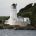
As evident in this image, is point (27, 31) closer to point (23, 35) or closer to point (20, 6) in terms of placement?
point (23, 35)

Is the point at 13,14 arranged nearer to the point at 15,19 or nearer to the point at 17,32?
the point at 15,19

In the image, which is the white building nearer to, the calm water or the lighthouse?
the lighthouse

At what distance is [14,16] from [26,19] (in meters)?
0.15

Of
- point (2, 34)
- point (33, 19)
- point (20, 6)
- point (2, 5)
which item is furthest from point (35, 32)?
point (2, 5)

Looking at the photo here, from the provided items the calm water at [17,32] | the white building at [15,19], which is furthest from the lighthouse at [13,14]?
the calm water at [17,32]

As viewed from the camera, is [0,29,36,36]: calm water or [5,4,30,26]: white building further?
[5,4,30,26]: white building

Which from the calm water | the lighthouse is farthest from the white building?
the calm water

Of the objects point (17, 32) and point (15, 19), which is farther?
point (15, 19)

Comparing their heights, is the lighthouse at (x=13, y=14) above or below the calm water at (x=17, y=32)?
above

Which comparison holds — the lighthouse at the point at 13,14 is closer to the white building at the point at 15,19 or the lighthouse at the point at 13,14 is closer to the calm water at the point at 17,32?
the white building at the point at 15,19

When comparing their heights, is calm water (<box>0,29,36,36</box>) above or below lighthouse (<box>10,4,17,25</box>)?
below

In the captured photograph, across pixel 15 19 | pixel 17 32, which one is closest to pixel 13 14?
pixel 15 19

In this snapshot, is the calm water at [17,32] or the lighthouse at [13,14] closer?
the calm water at [17,32]

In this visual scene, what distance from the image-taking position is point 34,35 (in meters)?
0.88
